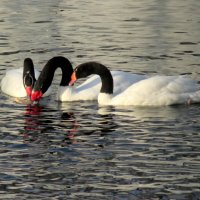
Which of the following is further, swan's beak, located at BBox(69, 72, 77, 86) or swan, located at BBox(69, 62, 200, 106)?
swan's beak, located at BBox(69, 72, 77, 86)

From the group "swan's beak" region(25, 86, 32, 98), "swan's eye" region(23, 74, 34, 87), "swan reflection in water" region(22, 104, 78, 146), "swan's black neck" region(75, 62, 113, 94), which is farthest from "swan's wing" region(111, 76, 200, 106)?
"swan's eye" region(23, 74, 34, 87)

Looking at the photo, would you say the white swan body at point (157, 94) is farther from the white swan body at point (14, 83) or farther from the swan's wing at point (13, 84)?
the swan's wing at point (13, 84)

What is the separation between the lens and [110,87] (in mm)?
23469

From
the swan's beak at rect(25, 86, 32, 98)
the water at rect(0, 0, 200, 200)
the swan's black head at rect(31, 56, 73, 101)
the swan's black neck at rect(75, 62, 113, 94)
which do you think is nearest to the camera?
the water at rect(0, 0, 200, 200)

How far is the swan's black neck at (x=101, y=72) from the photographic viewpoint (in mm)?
23391

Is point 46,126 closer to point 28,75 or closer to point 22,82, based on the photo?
point 28,75

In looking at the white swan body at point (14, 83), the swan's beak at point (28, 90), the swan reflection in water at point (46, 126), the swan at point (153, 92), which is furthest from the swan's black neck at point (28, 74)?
the swan at point (153, 92)

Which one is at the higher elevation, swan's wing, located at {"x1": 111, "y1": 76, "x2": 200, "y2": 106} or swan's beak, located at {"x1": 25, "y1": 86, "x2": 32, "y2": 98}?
swan's wing, located at {"x1": 111, "y1": 76, "x2": 200, "y2": 106}

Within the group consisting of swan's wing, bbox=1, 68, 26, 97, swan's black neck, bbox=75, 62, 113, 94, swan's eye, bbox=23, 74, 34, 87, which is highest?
swan's black neck, bbox=75, 62, 113, 94

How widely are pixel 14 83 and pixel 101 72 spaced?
7.64 ft

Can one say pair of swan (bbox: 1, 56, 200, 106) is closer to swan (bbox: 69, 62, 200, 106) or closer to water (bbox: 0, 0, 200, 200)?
swan (bbox: 69, 62, 200, 106)

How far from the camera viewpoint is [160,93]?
2309 cm

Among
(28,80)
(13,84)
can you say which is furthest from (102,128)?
(13,84)

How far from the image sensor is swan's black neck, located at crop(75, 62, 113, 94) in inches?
921
